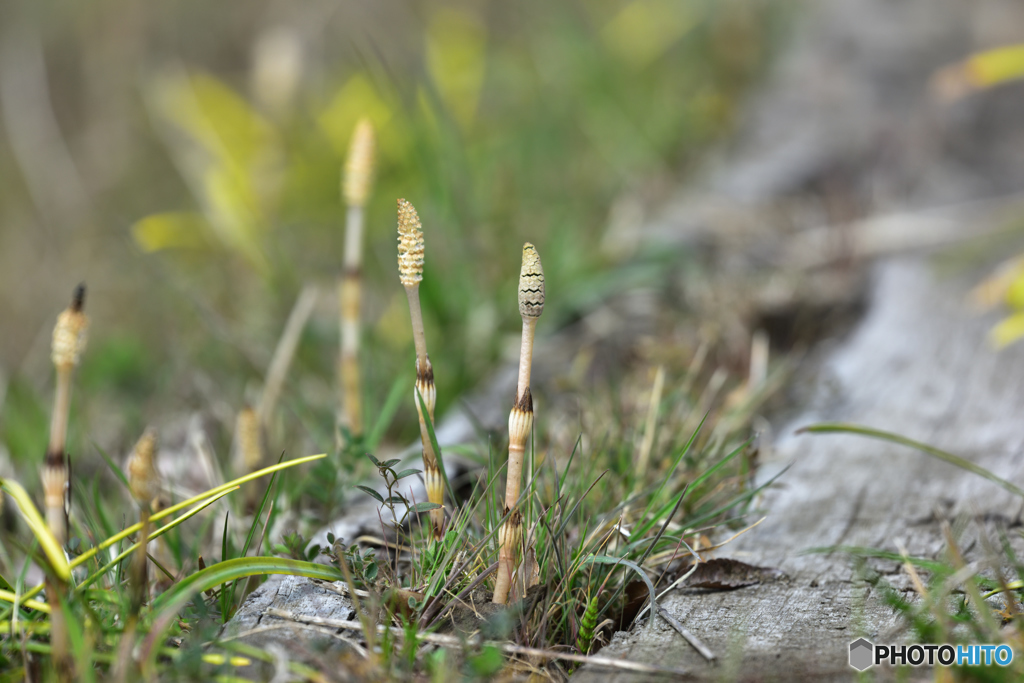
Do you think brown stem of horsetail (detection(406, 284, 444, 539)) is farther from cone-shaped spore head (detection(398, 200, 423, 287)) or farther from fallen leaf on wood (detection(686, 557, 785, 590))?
fallen leaf on wood (detection(686, 557, 785, 590))

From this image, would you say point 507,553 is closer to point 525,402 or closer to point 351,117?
point 525,402

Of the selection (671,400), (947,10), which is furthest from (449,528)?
(947,10)

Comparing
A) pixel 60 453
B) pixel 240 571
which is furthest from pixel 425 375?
pixel 60 453

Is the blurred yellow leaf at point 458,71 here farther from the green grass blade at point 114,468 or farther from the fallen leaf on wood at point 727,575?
the fallen leaf on wood at point 727,575

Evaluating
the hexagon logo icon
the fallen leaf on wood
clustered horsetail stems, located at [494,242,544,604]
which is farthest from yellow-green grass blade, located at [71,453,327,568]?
the hexagon logo icon

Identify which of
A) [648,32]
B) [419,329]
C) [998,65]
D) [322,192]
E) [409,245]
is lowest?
[419,329]

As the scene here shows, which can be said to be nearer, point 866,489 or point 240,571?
point 240,571
